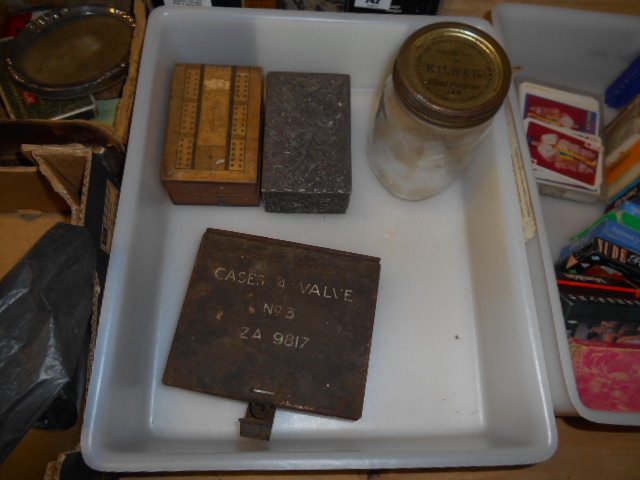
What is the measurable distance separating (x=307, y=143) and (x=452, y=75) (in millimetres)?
251

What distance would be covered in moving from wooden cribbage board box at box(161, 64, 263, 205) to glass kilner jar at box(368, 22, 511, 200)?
0.23 m

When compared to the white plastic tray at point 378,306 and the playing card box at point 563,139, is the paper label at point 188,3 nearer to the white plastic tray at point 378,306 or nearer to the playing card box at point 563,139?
the white plastic tray at point 378,306

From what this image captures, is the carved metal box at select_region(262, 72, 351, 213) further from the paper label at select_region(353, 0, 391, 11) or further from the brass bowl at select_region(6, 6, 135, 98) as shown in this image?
the brass bowl at select_region(6, 6, 135, 98)

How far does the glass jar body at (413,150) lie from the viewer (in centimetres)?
76


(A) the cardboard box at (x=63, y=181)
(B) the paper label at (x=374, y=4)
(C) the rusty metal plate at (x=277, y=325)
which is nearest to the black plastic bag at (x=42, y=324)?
(A) the cardboard box at (x=63, y=181)

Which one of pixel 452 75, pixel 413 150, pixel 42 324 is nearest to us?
pixel 42 324

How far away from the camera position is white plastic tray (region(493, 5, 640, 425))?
92cm

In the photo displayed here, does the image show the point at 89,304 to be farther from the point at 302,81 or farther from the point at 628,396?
the point at 628,396

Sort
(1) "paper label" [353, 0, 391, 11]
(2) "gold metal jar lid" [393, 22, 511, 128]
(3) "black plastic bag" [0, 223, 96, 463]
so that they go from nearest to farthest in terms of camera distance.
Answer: (3) "black plastic bag" [0, 223, 96, 463]
(2) "gold metal jar lid" [393, 22, 511, 128]
(1) "paper label" [353, 0, 391, 11]

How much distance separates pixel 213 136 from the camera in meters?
0.81

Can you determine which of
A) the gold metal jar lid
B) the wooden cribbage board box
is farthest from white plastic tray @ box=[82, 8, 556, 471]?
the gold metal jar lid

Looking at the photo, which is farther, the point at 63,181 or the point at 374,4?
the point at 374,4

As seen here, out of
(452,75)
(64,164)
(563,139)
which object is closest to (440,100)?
(452,75)

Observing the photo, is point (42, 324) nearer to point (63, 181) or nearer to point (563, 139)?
point (63, 181)
